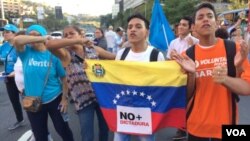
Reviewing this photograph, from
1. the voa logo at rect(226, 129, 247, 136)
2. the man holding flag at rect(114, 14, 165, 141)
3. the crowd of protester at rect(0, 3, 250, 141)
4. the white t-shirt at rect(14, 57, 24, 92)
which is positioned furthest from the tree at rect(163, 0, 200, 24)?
the voa logo at rect(226, 129, 247, 136)

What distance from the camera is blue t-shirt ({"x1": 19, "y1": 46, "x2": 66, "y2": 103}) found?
12.7ft

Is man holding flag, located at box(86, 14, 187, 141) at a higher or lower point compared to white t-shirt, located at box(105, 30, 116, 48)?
lower

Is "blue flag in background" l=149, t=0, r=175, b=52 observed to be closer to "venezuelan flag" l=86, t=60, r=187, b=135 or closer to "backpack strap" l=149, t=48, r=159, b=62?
"backpack strap" l=149, t=48, r=159, b=62

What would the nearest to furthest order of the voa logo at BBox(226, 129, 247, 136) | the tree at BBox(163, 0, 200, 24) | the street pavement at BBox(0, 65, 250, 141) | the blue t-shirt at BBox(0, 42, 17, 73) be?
the voa logo at BBox(226, 129, 247, 136) < the street pavement at BBox(0, 65, 250, 141) < the blue t-shirt at BBox(0, 42, 17, 73) < the tree at BBox(163, 0, 200, 24)

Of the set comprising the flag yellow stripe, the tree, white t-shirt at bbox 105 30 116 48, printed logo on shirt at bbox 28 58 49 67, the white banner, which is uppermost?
the tree

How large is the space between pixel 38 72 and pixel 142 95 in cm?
141

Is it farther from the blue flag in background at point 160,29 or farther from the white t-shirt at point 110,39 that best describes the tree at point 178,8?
the blue flag in background at point 160,29

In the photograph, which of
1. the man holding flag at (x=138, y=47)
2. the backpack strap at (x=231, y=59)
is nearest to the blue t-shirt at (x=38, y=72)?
the man holding flag at (x=138, y=47)

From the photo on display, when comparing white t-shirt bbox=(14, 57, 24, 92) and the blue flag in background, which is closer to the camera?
white t-shirt bbox=(14, 57, 24, 92)

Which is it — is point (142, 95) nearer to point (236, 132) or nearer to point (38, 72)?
point (236, 132)

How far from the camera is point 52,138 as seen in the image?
5.64 m

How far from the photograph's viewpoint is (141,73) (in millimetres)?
3158

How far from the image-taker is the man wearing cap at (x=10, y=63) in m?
6.04

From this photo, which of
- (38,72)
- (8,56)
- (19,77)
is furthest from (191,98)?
(8,56)
